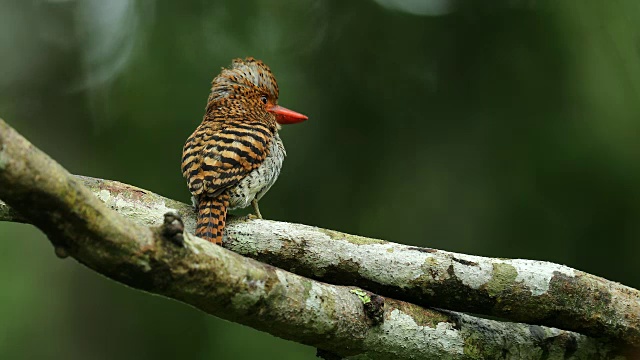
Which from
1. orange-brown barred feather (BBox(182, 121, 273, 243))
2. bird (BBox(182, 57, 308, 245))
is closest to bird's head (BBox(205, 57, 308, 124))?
bird (BBox(182, 57, 308, 245))

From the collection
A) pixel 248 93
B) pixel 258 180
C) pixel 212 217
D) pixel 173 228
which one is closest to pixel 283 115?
pixel 248 93

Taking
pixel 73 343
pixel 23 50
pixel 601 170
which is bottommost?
pixel 73 343

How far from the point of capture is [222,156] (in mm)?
3629

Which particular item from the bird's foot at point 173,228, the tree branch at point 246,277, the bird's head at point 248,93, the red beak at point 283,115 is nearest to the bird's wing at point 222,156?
the tree branch at point 246,277

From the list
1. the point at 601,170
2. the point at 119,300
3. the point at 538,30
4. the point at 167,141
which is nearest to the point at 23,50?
the point at 167,141

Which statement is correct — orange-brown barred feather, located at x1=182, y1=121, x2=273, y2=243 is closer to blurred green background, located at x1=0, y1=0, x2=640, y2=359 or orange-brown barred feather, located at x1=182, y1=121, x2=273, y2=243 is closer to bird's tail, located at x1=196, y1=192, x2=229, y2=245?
bird's tail, located at x1=196, y1=192, x2=229, y2=245

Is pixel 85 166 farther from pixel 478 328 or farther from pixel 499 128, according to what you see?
pixel 478 328

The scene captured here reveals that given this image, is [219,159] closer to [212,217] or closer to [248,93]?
[212,217]

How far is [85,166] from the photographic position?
18.5 feet

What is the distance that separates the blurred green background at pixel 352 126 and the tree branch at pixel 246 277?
2.44 meters

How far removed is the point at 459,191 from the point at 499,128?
0.55 meters

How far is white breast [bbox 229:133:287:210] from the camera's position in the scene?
3.63m

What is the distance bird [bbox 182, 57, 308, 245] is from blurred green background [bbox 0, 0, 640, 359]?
54.4 inches

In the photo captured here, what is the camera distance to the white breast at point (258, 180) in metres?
3.63
